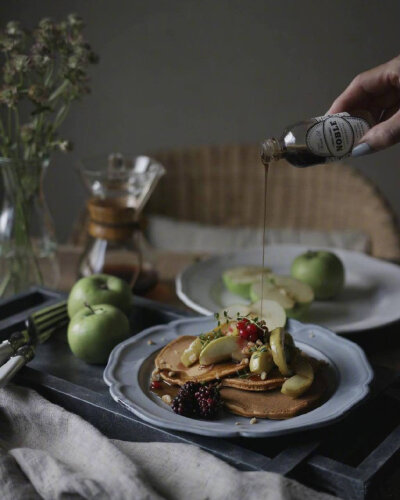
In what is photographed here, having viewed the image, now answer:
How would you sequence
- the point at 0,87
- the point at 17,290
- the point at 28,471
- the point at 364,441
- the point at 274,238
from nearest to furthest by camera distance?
1. the point at 28,471
2. the point at 364,441
3. the point at 0,87
4. the point at 17,290
5. the point at 274,238

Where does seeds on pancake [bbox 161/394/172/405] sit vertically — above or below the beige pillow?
above

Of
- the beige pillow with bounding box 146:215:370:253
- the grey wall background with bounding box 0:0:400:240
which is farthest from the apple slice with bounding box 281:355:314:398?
the grey wall background with bounding box 0:0:400:240

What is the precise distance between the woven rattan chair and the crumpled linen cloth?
1985 mm

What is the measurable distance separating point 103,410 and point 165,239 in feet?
6.02

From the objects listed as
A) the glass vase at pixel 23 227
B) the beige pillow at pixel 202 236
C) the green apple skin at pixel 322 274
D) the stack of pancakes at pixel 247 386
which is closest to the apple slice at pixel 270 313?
the stack of pancakes at pixel 247 386

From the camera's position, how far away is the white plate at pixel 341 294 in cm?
163

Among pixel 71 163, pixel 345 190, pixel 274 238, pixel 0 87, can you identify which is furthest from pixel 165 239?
pixel 0 87

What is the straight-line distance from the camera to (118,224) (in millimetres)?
1699

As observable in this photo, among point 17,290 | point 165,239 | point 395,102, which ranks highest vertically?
point 395,102

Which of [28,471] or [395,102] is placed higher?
[395,102]

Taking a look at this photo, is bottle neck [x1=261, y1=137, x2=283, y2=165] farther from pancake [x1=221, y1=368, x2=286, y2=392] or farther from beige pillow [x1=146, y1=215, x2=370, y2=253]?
beige pillow [x1=146, y1=215, x2=370, y2=253]

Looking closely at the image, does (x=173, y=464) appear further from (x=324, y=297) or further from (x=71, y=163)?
(x=71, y=163)

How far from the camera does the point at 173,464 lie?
998 mm

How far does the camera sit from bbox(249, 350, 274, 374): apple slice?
1138mm
